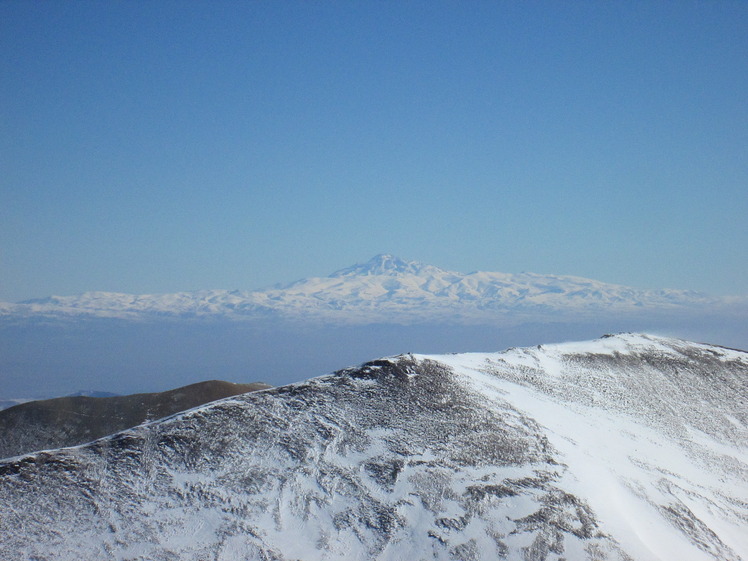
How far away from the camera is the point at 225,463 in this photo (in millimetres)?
35344

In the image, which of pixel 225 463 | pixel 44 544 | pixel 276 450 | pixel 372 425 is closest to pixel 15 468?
pixel 44 544

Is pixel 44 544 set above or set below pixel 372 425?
below

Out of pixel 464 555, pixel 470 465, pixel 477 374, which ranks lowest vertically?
pixel 464 555

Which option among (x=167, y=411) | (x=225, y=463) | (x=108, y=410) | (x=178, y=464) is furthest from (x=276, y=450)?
(x=108, y=410)

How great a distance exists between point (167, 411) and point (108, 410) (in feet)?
24.9

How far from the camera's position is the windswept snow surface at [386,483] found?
30.6 m

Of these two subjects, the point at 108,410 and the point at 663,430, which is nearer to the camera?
the point at 663,430

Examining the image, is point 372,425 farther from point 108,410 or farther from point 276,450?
point 108,410

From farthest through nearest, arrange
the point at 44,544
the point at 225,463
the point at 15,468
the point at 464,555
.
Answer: the point at 225,463, the point at 15,468, the point at 464,555, the point at 44,544

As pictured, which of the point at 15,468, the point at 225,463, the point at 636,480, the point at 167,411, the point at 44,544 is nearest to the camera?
the point at 44,544

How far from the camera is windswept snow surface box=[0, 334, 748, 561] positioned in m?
30.6

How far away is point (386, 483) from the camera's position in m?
35.1

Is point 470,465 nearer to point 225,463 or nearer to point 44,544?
point 225,463

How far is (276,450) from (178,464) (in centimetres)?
557
